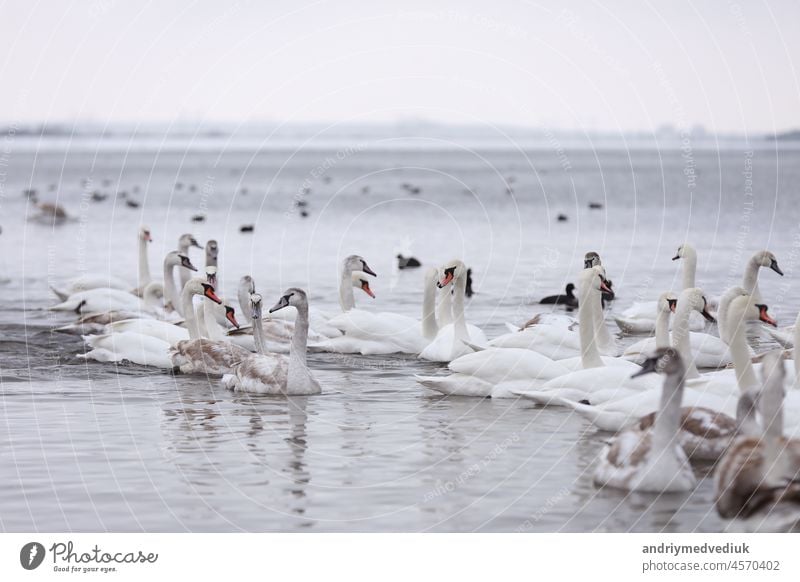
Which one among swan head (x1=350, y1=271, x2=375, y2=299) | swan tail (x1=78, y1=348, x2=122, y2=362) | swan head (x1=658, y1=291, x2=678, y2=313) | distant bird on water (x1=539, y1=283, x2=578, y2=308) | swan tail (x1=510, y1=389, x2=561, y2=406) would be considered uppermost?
swan head (x1=658, y1=291, x2=678, y2=313)

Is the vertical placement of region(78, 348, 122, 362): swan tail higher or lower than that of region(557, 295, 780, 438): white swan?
Answer: lower

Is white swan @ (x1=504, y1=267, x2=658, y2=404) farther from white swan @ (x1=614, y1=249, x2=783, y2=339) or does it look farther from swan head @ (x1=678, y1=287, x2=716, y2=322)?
white swan @ (x1=614, y1=249, x2=783, y2=339)

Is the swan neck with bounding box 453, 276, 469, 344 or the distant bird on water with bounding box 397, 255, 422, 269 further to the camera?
the distant bird on water with bounding box 397, 255, 422, 269

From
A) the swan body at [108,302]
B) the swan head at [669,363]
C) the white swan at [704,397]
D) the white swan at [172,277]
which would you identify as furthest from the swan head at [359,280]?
the swan head at [669,363]

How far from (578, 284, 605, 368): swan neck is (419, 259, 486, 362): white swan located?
1812 millimetres

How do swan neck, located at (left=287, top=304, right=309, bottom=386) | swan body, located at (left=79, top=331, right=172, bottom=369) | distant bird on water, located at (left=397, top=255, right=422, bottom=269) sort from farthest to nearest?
distant bird on water, located at (left=397, top=255, right=422, bottom=269) < swan body, located at (left=79, top=331, right=172, bottom=369) < swan neck, located at (left=287, top=304, right=309, bottom=386)

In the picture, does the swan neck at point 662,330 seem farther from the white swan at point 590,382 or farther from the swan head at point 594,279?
the swan head at point 594,279

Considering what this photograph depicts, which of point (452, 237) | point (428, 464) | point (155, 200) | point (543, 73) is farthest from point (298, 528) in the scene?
point (155, 200)

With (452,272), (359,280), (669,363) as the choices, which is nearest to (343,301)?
(359,280)

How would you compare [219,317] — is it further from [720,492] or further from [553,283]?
[720,492]

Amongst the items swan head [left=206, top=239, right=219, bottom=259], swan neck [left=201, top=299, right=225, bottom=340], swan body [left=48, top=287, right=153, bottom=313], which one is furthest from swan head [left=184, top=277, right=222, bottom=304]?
swan head [left=206, top=239, right=219, bottom=259]

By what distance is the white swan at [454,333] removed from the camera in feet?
50.2

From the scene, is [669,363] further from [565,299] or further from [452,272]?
[565,299]

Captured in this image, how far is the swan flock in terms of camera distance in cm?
912
